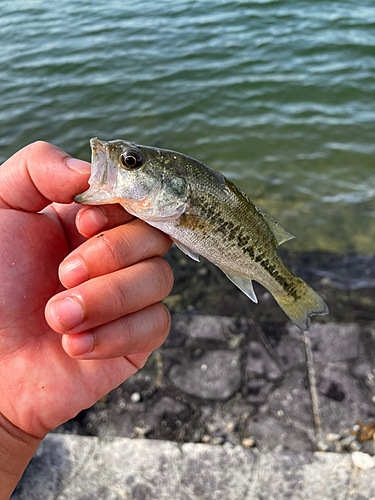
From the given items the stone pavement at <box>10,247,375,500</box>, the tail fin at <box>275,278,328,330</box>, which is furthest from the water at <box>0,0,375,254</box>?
the tail fin at <box>275,278,328,330</box>

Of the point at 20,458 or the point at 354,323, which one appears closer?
the point at 20,458

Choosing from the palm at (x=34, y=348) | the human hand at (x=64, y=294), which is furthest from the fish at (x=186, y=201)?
the palm at (x=34, y=348)

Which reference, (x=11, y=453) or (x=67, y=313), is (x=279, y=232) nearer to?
(x=67, y=313)

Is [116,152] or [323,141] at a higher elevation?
[116,152]

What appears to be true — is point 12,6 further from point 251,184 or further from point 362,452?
point 362,452

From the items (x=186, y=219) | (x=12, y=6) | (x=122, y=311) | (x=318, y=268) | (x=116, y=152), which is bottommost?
(x=318, y=268)

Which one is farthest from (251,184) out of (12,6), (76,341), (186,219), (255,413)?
(12,6)

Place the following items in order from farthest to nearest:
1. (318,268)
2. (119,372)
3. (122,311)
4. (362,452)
Result: (318,268) → (362,452) → (119,372) → (122,311)
